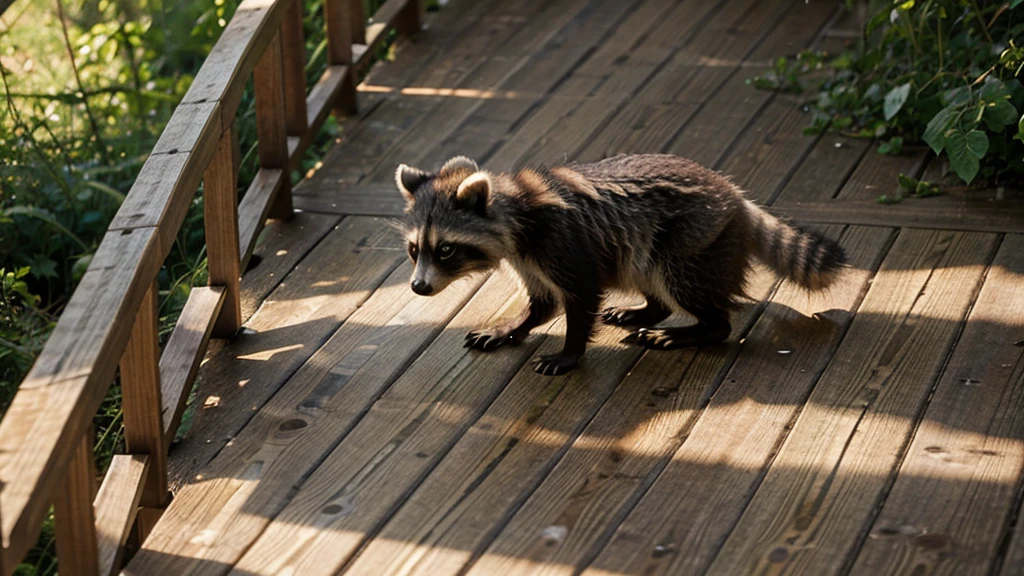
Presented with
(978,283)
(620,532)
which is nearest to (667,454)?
(620,532)

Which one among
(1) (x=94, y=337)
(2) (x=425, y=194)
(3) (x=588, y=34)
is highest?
(1) (x=94, y=337)

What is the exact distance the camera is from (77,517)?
2816mm

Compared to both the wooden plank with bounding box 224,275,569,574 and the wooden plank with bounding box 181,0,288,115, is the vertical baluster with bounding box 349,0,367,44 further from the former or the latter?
the wooden plank with bounding box 224,275,569,574

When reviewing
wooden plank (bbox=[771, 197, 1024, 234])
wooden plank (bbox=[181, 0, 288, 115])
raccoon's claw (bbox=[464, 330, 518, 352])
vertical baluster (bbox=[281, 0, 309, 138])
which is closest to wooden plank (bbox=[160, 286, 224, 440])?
wooden plank (bbox=[181, 0, 288, 115])

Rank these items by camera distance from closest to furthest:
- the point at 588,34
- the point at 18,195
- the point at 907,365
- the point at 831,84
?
the point at 907,365, the point at 18,195, the point at 831,84, the point at 588,34

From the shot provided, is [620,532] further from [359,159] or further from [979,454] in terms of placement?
[359,159]

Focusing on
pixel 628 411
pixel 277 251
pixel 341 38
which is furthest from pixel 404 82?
pixel 628 411

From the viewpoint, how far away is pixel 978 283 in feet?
13.3

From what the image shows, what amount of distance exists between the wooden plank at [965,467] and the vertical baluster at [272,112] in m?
2.48

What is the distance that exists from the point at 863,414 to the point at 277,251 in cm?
225

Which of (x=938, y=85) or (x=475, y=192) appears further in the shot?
(x=938, y=85)

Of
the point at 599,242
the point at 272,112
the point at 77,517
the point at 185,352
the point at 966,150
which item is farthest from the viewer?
the point at 272,112

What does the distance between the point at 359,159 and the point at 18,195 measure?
1.38m

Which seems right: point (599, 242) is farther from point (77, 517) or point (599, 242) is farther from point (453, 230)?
point (77, 517)
